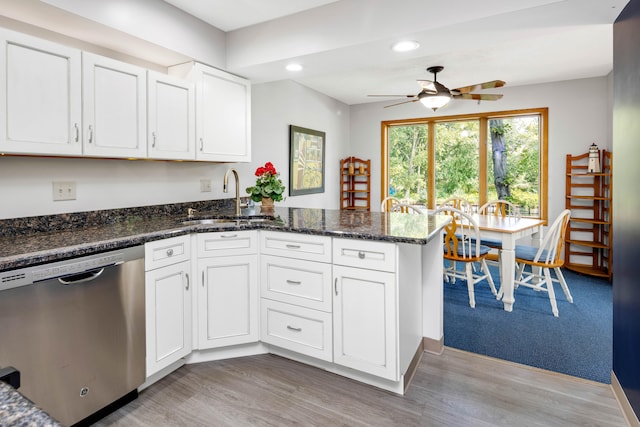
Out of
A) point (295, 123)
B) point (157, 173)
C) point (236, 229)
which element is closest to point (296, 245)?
point (236, 229)

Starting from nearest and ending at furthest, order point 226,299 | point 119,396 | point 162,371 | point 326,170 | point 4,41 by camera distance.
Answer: point 4,41, point 119,396, point 162,371, point 226,299, point 326,170

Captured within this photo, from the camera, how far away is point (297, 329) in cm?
223

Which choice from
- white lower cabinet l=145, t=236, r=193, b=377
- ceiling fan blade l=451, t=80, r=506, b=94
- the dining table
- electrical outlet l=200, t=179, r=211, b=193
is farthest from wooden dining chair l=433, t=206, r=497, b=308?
white lower cabinet l=145, t=236, r=193, b=377

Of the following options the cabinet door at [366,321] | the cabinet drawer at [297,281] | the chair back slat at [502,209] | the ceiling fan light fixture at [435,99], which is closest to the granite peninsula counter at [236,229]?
the cabinet door at [366,321]

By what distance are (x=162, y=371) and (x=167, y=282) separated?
550mm

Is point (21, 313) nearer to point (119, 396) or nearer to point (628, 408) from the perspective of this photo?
point (119, 396)

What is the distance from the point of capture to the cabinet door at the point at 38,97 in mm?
1676

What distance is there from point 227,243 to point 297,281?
505 millimetres

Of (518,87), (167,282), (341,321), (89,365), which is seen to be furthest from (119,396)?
(518,87)

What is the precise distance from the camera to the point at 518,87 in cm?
492

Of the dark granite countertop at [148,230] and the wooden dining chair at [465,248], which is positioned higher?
the dark granite countertop at [148,230]

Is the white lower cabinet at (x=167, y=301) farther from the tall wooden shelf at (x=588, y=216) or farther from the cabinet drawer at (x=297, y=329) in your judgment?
the tall wooden shelf at (x=588, y=216)

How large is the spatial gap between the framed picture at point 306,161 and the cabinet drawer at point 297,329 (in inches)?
91.8

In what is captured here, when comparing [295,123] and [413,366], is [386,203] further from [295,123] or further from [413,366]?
[413,366]
